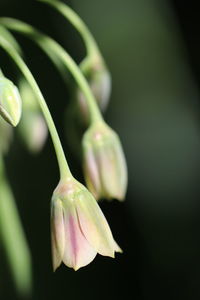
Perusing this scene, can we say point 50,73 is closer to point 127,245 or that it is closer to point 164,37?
point 164,37

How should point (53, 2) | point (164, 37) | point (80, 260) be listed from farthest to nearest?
point (164, 37), point (53, 2), point (80, 260)

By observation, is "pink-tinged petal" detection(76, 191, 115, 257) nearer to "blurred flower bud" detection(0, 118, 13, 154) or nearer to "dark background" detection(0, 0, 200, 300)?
"blurred flower bud" detection(0, 118, 13, 154)

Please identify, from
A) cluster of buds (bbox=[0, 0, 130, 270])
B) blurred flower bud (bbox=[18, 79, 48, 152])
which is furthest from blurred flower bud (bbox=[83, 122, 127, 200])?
blurred flower bud (bbox=[18, 79, 48, 152])

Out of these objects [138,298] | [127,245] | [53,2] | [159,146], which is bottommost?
[138,298]

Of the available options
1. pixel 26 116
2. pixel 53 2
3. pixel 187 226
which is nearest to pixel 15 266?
pixel 26 116

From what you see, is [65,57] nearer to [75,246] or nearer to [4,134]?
[4,134]

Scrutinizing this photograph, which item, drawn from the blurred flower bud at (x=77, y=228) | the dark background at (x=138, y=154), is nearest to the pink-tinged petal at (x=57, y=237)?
the blurred flower bud at (x=77, y=228)
